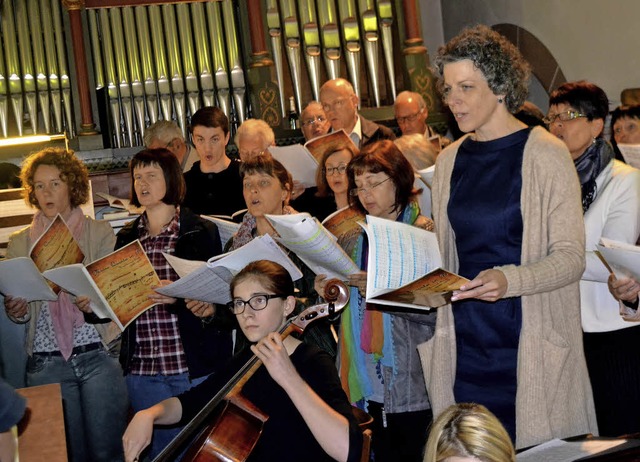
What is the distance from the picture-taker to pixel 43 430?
292 cm

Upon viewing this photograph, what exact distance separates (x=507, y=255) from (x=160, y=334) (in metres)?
1.80

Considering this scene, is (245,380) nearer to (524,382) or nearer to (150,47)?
(524,382)

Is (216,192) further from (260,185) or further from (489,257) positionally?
(489,257)

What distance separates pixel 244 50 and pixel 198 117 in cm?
273

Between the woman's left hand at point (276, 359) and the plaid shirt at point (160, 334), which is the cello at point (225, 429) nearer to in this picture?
the woman's left hand at point (276, 359)

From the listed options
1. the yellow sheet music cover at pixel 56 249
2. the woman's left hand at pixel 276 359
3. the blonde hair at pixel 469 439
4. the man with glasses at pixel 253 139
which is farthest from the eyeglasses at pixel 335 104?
the blonde hair at pixel 469 439

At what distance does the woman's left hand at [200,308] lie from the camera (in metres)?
3.80

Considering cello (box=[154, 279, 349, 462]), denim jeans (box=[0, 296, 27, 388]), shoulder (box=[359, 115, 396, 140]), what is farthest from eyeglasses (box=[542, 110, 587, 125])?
denim jeans (box=[0, 296, 27, 388])

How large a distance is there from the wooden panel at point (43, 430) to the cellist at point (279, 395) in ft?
0.68

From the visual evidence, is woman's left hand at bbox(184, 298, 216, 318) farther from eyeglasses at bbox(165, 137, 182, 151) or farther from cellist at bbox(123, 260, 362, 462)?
eyeglasses at bbox(165, 137, 182, 151)

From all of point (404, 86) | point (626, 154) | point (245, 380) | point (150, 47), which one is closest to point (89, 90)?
point (150, 47)

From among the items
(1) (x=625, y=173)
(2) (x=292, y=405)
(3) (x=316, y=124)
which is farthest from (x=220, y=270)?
(3) (x=316, y=124)

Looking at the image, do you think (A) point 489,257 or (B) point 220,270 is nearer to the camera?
(A) point 489,257

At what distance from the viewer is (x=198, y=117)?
5.30 metres
